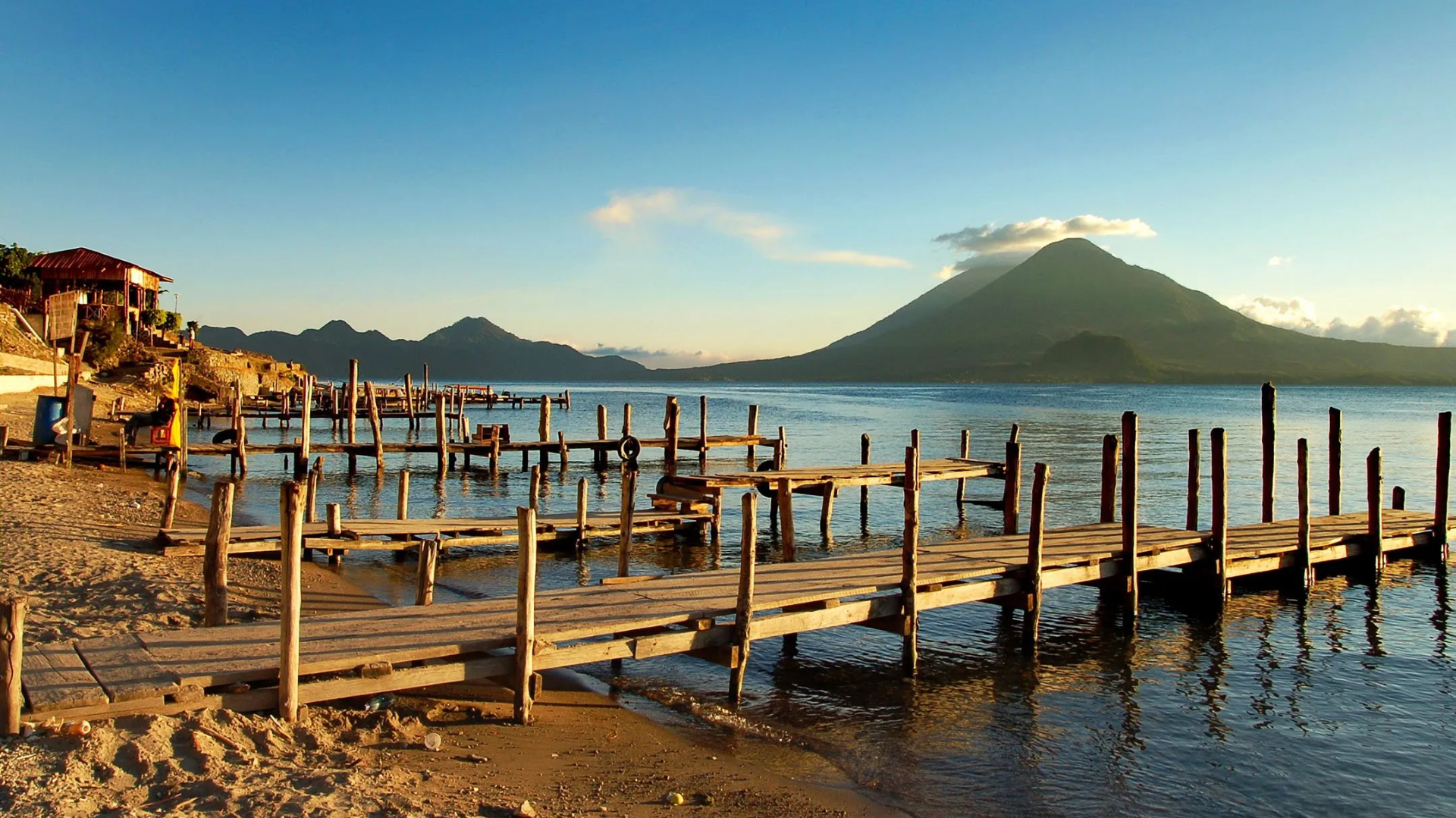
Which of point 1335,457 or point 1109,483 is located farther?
point 1335,457

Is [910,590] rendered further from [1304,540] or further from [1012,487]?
[1304,540]

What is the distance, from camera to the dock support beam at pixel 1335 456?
20.0 meters

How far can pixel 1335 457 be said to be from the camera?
21078 mm

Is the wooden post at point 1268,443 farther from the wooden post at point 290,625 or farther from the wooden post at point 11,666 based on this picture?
the wooden post at point 11,666

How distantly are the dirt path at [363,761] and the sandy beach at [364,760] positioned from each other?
15 millimetres

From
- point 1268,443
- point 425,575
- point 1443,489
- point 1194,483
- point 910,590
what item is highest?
point 1268,443

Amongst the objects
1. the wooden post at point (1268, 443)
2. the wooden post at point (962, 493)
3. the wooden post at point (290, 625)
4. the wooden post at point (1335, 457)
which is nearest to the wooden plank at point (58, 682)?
the wooden post at point (290, 625)

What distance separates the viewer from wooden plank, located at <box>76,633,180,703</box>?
7.46 metres

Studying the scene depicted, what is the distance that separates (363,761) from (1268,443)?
17.8 m

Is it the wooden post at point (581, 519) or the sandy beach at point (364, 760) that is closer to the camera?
the sandy beach at point (364, 760)

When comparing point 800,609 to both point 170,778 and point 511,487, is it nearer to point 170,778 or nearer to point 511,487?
point 170,778

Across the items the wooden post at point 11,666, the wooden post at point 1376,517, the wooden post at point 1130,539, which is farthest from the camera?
the wooden post at point 1376,517

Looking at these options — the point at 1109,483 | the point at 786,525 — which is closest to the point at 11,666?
the point at 786,525

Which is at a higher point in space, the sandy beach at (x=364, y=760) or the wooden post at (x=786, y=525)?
the wooden post at (x=786, y=525)
